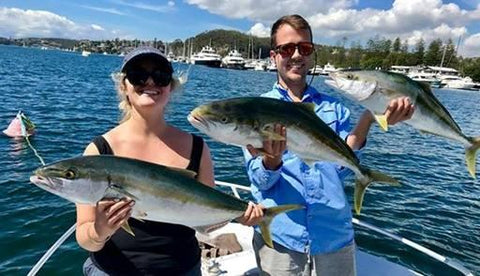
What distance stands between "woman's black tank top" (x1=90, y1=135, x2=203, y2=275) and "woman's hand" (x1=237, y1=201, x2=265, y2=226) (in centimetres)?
55

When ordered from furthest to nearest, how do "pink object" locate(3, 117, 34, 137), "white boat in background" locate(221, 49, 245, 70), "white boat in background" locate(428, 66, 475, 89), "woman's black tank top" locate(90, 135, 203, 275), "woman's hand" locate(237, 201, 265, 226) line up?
"white boat in background" locate(221, 49, 245, 70) < "white boat in background" locate(428, 66, 475, 89) < "pink object" locate(3, 117, 34, 137) < "woman's hand" locate(237, 201, 265, 226) < "woman's black tank top" locate(90, 135, 203, 275)

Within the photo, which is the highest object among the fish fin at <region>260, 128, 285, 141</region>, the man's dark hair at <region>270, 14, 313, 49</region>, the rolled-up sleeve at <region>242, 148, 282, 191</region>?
the man's dark hair at <region>270, 14, 313, 49</region>

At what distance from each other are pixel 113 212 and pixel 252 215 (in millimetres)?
1179

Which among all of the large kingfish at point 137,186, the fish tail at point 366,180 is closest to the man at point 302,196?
the fish tail at point 366,180

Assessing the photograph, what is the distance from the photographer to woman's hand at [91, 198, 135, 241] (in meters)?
2.72

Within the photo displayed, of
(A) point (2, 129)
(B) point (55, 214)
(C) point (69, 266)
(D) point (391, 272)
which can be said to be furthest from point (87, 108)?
(D) point (391, 272)

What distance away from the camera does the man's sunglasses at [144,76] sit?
331 centimetres

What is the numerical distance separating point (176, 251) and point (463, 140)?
300cm

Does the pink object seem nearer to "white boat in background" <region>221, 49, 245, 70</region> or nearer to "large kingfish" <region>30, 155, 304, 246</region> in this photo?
Answer: "large kingfish" <region>30, 155, 304, 246</region>

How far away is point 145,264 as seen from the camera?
126 inches

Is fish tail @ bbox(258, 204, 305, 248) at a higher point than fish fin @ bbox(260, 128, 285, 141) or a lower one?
lower

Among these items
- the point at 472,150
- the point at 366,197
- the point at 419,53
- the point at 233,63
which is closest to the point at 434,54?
the point at 419,53

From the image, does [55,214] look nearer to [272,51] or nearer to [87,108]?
[272,51]

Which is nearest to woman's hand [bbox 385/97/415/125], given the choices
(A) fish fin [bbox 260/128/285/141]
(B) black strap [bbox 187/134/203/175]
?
(A) fish fin [bbox 260/128/285/141]
